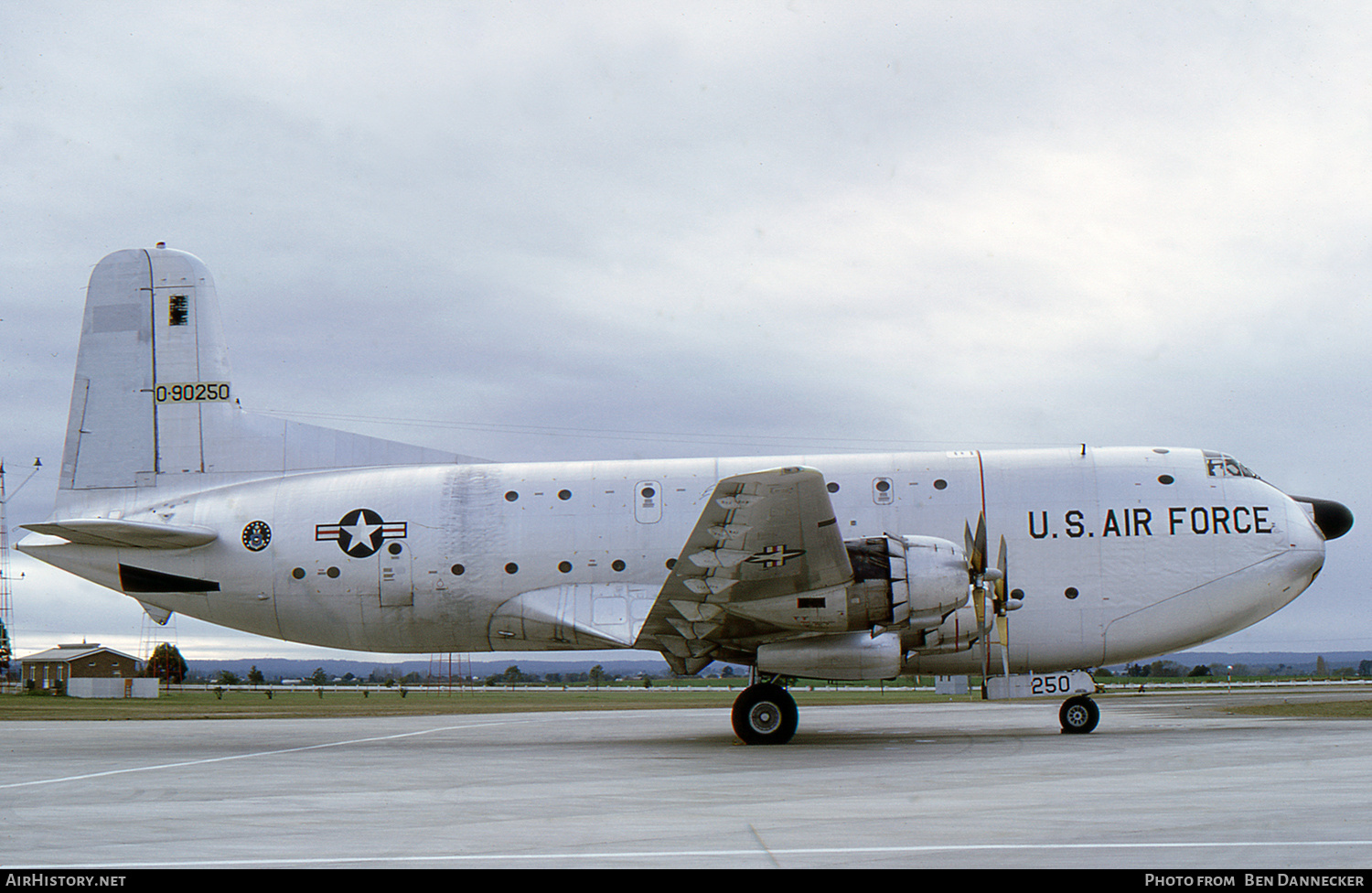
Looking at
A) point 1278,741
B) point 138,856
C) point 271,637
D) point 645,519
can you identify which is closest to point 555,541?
point 645,519

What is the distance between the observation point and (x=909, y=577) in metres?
14.0

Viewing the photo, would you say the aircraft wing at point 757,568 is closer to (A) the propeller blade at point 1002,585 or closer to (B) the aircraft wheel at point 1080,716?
(A) the propeller blade at point 1002,585

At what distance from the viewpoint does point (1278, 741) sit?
15.0 m

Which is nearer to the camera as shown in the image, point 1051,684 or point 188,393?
point 1051,684

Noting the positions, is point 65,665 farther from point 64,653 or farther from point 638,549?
point 638,549

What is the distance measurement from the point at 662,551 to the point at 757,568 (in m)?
2.88

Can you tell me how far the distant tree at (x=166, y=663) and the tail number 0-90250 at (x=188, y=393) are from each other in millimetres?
68603

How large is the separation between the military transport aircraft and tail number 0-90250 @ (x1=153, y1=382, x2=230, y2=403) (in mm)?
1273

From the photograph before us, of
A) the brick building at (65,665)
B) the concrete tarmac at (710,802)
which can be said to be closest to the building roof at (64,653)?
the brick building at (65,665)

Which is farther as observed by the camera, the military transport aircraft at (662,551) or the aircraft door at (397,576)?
the aircraft door at (397,576)

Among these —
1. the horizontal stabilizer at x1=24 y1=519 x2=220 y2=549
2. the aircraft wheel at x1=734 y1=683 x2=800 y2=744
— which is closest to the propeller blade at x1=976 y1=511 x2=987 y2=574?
the aircraft wheel at x1=734 y1=683 x2=800 y2=744

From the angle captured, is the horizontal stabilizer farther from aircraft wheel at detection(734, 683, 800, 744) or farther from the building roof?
the building roof

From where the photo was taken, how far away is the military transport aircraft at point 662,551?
1588 cm

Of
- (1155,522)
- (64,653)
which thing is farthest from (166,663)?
(1155,522)
